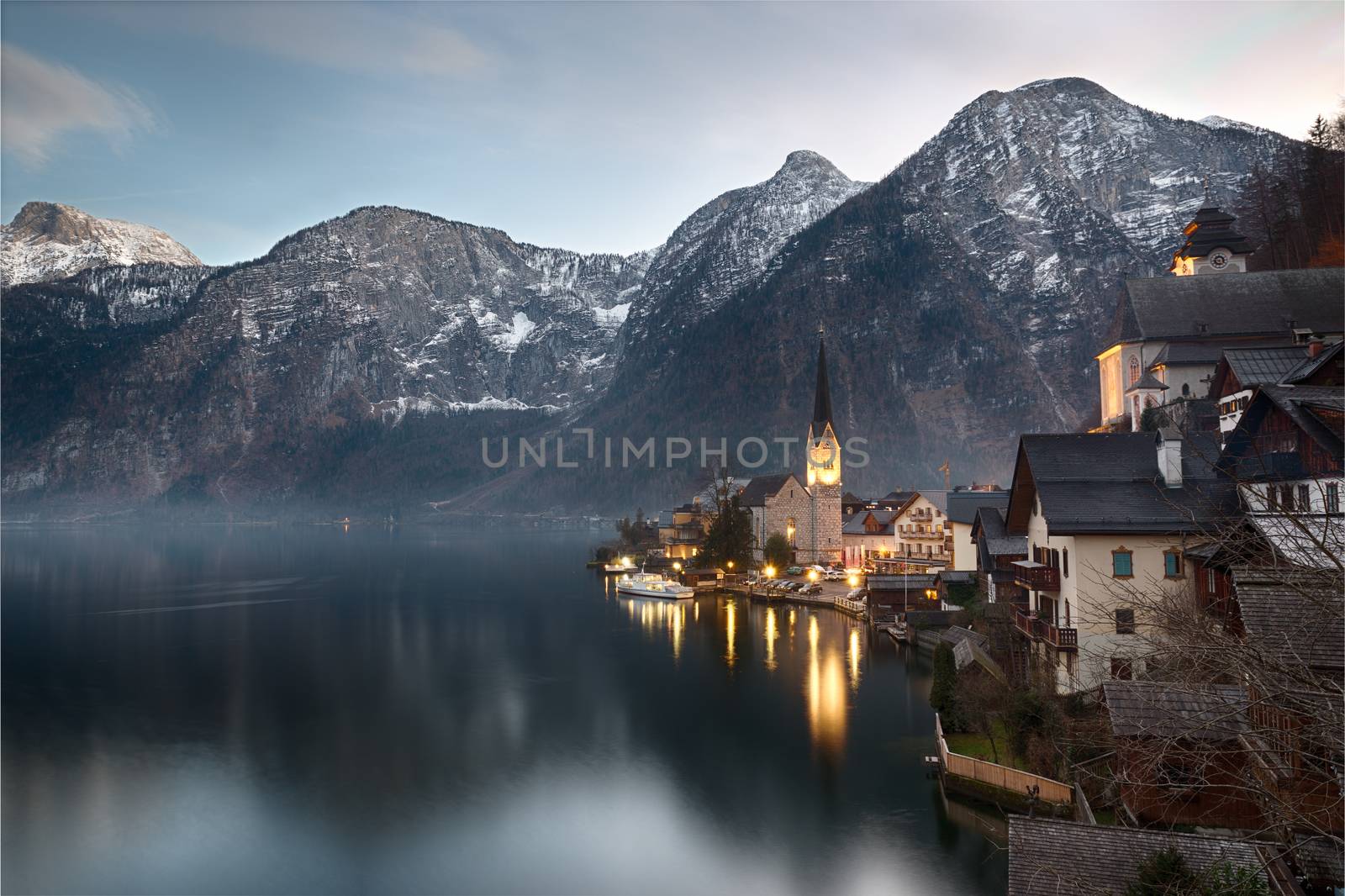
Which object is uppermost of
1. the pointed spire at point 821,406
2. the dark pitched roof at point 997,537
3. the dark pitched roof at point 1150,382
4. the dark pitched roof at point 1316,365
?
the pointed spire at point 821,406

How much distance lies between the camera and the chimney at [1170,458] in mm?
29047

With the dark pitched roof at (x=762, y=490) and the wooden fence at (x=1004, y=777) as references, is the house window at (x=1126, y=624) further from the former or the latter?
the dark pitched roof at (x=762, y=490)

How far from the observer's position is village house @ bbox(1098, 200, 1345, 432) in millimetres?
49469

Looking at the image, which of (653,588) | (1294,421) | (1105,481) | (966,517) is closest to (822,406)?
(653,588)

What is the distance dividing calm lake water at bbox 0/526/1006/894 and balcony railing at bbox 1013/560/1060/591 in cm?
707

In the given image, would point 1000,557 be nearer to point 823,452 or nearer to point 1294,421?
point 1294,421

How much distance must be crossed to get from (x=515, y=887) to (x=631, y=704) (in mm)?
19652

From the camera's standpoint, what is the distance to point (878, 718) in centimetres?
3728

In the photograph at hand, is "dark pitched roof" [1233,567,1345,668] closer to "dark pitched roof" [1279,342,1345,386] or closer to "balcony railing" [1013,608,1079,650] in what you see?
"dark pitched roof" [1279,342,1345,386]

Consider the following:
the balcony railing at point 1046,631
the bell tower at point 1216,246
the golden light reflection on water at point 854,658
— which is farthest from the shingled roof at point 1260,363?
the bell tower at point 1216,246

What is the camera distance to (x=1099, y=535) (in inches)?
1120

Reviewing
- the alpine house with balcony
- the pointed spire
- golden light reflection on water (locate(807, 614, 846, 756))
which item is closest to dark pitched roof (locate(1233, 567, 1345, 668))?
the alpine house with balcony

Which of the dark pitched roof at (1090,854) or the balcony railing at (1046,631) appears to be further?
the balcony railing at (1046,631)

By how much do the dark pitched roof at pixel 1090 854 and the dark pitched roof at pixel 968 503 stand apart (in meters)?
42.9
